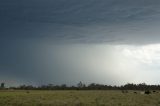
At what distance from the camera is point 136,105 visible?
4791 cm

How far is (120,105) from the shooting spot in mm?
47500

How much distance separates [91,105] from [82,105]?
4.36ft

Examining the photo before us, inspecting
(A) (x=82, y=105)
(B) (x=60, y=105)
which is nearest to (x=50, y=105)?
(B) (x=60, y=105)

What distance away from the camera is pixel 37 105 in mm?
48469

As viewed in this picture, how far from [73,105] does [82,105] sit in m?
1.31

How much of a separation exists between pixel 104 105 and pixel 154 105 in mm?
7219

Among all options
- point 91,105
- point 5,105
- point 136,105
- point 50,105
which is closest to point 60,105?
point 50,105

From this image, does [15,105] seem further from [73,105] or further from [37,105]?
[73,105]

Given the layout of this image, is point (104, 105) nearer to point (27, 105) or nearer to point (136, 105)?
point (136, 105)

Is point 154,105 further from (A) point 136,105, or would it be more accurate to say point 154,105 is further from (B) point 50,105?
(B) point 50,105

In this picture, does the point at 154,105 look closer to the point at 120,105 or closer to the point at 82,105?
the point at 120,105

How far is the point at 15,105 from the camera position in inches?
1939

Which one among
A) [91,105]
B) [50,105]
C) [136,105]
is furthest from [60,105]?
[136,105]

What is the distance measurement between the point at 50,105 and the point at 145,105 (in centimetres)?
1392
